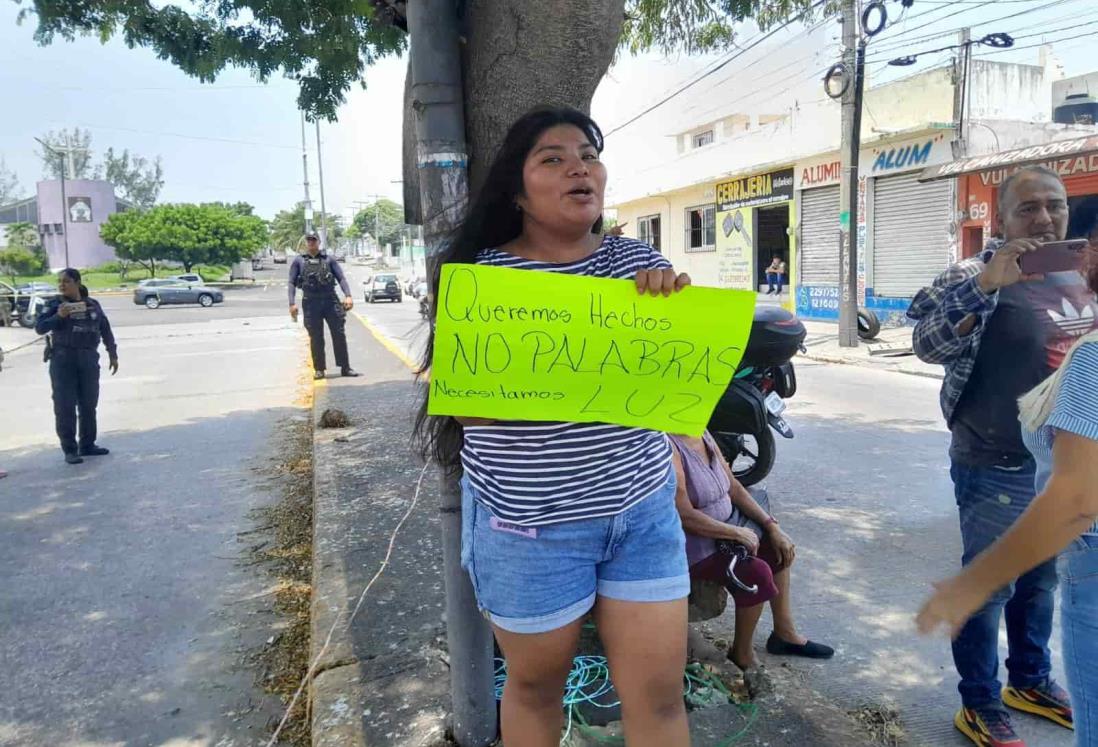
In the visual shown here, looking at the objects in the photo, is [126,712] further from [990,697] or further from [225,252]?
[225,252]

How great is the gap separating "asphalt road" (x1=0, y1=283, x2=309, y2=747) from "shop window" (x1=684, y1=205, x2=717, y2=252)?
664 inches

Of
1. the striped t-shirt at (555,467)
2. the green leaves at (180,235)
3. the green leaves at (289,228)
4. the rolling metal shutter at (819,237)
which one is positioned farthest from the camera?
the green leaves at (289,228)

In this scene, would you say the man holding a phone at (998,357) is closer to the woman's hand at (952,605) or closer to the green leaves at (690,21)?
the woman's hand at (952,605)

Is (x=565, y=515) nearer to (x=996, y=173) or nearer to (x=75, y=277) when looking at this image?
(x=75, y=277)

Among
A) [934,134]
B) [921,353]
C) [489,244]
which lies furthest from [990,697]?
[934,134]

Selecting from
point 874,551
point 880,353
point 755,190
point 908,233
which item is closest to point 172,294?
point 755,190

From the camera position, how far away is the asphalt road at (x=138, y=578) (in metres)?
3.06

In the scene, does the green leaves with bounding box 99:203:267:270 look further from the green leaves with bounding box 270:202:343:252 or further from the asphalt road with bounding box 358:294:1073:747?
the asphalt road with bounding box 358:294:1073:747

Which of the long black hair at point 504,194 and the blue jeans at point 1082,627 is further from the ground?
the long black hair at point 504,194

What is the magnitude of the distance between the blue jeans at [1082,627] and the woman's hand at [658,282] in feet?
3.08

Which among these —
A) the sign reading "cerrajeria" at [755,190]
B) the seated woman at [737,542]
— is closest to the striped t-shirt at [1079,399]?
the seated woman at [737,542]

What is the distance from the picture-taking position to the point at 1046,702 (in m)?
2.71

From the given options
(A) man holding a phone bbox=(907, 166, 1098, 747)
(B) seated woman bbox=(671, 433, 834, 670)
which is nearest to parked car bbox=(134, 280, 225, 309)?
(B) seated woman bbox=(671, 433, 834, 670)

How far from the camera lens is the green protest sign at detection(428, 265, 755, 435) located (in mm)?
1815
